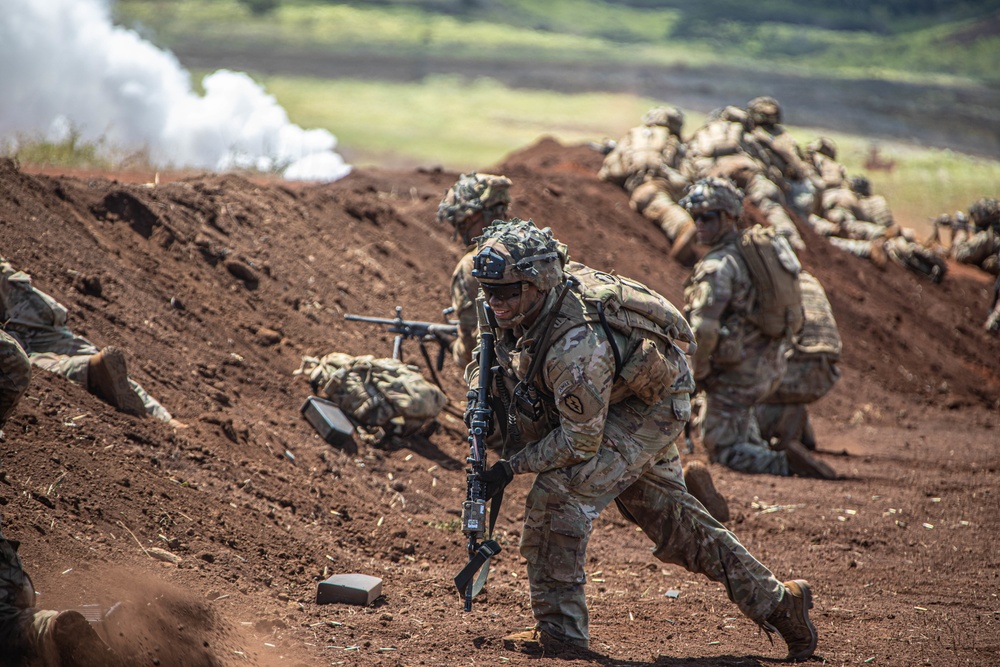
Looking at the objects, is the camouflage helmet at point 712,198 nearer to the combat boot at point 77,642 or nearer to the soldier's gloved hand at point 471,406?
the soldier's gloved hand at point 471,406

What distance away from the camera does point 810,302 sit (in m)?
9.88

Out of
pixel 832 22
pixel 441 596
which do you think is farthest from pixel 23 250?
pixel 832 22

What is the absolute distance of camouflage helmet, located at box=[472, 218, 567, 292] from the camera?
4316 millimetres

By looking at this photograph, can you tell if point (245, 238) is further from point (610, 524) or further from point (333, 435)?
point (610, 524)

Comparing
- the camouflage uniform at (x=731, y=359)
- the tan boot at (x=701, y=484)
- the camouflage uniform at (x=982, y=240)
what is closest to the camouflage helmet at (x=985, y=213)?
the camouflage uniform at (x=982, y=240)

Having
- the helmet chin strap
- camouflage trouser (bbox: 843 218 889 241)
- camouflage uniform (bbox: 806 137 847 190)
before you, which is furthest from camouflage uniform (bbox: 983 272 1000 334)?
the helmet chin strap

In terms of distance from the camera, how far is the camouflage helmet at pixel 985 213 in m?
19.0

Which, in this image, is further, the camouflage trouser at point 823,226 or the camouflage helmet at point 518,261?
the camouflage trouser at point 823,226

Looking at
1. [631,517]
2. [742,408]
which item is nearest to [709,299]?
[742,408]

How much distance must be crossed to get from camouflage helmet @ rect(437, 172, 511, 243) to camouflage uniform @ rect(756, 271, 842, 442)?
4.10 meters

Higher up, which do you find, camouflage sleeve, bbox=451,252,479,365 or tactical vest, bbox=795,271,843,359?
camouflage sleeve, bbox=451,252,479,365

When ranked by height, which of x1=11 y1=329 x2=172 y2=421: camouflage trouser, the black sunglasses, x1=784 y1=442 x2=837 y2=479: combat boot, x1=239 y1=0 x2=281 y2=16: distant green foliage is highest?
x1=239 y1=0 x2=281 y2=16: distant green foliage

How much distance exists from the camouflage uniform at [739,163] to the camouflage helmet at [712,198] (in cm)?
679

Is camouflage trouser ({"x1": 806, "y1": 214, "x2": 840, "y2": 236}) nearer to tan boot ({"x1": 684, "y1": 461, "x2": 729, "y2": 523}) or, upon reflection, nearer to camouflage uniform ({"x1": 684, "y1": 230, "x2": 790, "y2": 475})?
camouflage uniform ({"x1": 684, "y1": 230, "x2": 790, "y2": 475})
